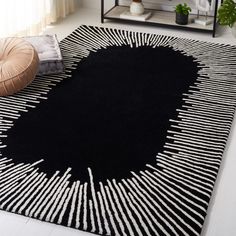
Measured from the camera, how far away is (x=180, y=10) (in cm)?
411

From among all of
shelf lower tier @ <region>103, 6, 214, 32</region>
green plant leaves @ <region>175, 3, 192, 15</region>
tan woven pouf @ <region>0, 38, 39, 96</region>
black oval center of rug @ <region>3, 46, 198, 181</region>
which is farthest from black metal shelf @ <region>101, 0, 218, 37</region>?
tan woven pouf @ <region>0, 38, 39, 96</region>

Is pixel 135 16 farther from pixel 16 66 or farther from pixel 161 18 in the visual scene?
pixel 16 66

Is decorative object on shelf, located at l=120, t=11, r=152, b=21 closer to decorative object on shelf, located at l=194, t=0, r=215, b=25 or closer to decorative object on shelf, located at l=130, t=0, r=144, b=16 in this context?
decorative object on shelf, located at l=130, t=0, r=144, b=16

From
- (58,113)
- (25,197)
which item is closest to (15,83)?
(58,113)

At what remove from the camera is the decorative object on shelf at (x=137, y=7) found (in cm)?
427

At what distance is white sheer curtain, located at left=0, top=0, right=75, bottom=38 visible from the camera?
3.69 metres

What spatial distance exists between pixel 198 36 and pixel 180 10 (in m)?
0.28

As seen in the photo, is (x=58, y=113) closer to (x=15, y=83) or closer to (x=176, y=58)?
(x=15, y=83)

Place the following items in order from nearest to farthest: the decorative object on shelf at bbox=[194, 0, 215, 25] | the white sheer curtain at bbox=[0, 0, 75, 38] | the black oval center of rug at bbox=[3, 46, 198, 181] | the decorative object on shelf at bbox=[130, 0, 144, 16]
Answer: the black oval center of rug at bbox=[3, 46, 198, 181] → the white sheer curtain at bbox=[0, 0, 75, 38] → the decorative object on shelf at bbox=[194, 0, 215, 25] → the decorative object on shelf at bbox=[130, 0, 144, 16]

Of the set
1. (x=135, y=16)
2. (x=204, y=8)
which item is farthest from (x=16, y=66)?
(x=204, y=8)

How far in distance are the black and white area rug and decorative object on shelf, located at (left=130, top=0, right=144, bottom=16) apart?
0.61 metres

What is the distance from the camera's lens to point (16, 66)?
9.73 ft

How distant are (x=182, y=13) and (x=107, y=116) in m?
1.70

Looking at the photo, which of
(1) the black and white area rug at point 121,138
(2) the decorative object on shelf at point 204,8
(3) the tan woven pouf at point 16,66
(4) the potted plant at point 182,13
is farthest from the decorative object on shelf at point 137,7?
(3) the tan woven pouf at point 16,66
